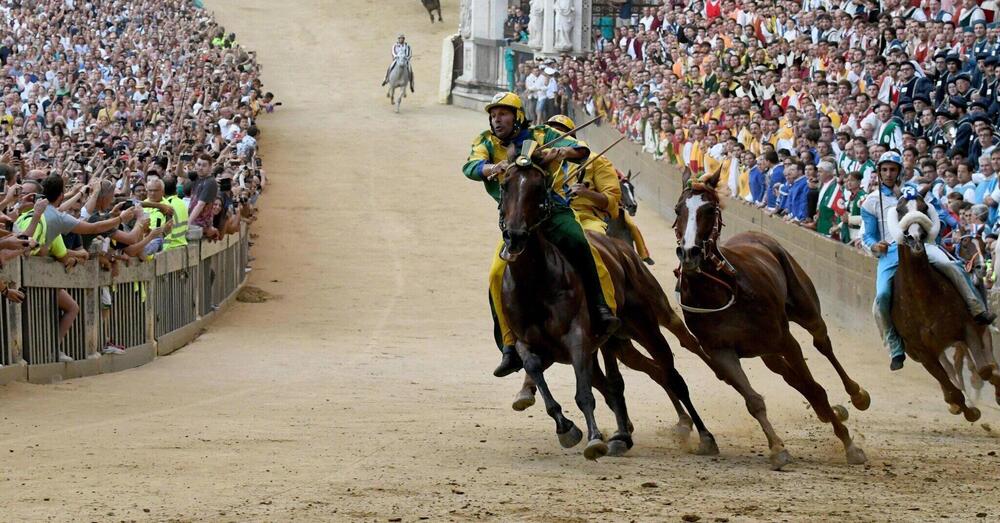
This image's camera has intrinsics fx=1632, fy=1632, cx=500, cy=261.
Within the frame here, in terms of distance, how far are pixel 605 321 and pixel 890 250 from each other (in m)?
3.92

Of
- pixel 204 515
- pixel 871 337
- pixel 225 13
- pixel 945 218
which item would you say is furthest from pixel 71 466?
pixel 225 13

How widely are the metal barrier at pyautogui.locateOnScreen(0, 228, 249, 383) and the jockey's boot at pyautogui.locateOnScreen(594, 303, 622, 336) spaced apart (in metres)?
4.94

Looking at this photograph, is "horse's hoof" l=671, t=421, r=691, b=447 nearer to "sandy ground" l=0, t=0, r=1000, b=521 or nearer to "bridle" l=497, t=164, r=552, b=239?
"sandy ground" l=0, t=0, r=1000, b=521

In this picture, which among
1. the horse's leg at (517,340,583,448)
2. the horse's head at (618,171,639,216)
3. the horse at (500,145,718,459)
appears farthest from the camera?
the horse's head at (618,171,639,216)

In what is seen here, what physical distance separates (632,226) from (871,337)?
5803 millimetres

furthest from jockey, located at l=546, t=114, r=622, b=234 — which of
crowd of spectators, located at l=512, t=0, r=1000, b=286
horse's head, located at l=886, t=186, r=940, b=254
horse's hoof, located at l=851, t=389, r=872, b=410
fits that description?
crowd of spectators, located at l=512, t=0, r=1000, b=286

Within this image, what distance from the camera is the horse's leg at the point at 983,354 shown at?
12.9 meters

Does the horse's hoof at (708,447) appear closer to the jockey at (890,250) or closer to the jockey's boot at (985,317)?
the jockey at (890,250)

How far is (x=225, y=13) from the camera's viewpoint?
56.5 meters

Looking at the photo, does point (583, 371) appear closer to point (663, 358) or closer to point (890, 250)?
point (663, 358)

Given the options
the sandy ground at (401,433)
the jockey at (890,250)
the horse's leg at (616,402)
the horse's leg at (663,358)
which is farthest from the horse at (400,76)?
the horse's leg at (616,402)

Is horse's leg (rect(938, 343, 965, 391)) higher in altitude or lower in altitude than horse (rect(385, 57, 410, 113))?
lower

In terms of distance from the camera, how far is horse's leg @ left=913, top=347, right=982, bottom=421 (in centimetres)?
1311

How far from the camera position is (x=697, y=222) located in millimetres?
10977
